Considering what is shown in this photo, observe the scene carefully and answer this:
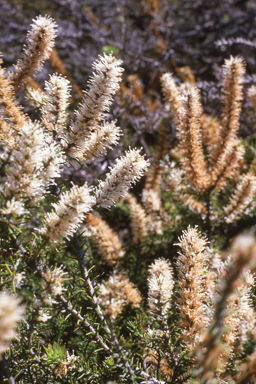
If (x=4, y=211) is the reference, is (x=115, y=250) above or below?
above

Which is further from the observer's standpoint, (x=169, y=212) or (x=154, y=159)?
(x=154, y=159)

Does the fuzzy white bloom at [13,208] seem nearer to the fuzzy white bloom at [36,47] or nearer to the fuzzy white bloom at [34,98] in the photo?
the fuzzy white bloom at [34,98]

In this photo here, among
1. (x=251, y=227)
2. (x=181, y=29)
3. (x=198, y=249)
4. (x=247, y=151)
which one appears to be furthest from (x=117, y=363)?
(x=181, y=29)

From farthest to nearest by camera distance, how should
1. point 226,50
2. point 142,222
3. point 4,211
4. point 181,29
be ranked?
1. point 181,29
2. point 226,50
3. point 142,222
4. point 4,211

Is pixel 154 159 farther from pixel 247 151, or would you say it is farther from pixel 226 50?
pixel 226 50

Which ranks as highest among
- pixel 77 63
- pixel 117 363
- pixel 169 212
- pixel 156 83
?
pixel 156 83
